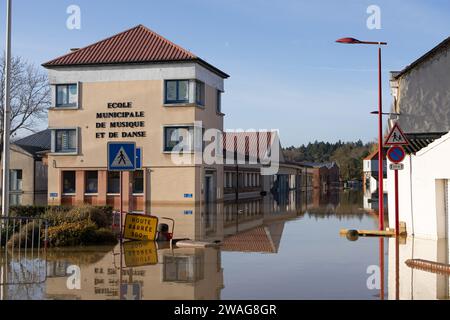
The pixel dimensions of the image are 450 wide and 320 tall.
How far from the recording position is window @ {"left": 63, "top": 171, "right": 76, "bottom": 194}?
41.9 metres

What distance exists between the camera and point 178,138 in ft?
131

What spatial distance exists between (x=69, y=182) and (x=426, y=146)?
29.8 m

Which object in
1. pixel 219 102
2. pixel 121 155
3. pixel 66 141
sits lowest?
pixel 121 155

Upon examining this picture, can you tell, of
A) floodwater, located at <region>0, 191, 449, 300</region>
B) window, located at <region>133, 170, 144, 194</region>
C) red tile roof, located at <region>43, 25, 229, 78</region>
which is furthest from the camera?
window, located at <region>133, 170, 144, 194</region>

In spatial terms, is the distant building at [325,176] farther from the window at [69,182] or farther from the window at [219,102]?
the window at [69,182]

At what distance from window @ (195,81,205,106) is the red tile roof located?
1.49m

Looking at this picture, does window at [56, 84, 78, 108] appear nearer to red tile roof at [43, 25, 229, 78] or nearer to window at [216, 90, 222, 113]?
red tile roof at [43, 25, 229, 78]

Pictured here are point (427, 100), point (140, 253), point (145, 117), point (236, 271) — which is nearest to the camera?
point (236, 271)

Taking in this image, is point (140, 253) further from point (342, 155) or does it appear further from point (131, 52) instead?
point (342, 155)

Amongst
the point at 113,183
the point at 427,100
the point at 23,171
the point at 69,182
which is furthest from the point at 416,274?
the point at 23,171

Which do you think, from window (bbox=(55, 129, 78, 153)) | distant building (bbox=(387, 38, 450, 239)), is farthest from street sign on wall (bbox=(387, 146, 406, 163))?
window (bbox=(55, 129, 78, 153))

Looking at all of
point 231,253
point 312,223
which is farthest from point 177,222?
point 231,253
